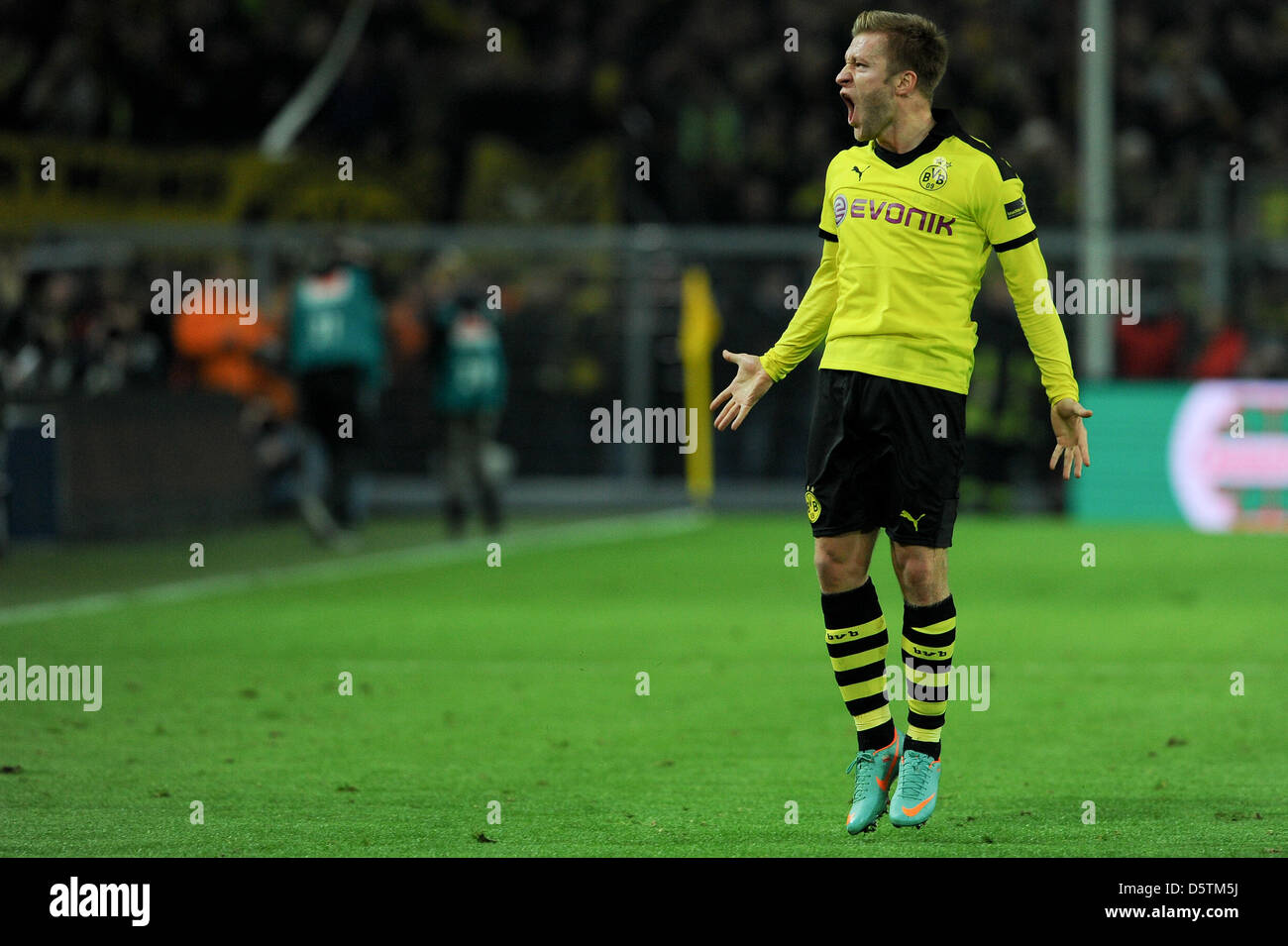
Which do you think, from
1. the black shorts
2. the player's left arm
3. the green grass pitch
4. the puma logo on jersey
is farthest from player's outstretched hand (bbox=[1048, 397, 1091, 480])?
the green grass pitch

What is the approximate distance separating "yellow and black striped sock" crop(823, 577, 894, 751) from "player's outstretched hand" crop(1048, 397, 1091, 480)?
67 cm

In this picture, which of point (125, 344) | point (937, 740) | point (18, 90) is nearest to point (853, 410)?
point (937, 740)

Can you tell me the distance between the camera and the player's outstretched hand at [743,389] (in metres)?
5.96

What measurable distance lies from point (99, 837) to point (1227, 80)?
21.7 m

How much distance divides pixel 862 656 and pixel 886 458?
0.59 meters

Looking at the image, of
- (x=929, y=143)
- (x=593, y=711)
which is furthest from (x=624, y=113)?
(x=929, y=143)

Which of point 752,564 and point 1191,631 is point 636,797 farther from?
point 752,564

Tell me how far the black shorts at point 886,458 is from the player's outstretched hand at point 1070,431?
26 cm

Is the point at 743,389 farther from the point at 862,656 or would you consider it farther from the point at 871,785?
the point at 871,785

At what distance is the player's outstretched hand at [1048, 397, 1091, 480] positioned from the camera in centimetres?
568

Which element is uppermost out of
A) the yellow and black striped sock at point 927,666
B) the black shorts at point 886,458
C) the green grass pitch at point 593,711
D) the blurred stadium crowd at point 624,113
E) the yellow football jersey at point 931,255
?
the blurred stadium crowd at point 624,113

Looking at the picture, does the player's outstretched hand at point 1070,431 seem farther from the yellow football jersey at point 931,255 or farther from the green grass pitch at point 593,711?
the green grass pitch at point 593,711

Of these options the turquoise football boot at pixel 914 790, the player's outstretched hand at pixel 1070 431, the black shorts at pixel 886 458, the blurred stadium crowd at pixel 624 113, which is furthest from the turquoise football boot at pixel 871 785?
the blurred stadium crowd at pixel 624 113

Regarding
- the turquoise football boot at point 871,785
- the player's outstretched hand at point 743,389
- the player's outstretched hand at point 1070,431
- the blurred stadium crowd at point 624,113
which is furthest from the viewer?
the blurred stadium crowd at point 624,113
